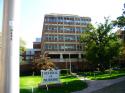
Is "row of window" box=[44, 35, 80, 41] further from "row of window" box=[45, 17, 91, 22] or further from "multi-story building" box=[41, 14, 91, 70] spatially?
"row of window" box=[45, 17, 91, 22]

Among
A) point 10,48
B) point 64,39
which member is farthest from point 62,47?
point 10,48

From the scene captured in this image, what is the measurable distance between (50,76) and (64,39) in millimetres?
28562

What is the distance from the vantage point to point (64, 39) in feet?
132

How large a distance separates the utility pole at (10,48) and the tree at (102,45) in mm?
27087

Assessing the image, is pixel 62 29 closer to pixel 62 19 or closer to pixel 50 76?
pixel 62 19

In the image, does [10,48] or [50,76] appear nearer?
[10,48]

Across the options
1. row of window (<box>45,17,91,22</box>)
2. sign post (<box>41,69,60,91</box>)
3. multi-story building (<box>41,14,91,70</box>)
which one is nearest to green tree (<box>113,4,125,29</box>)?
sign post (<box>41,69,60,91</box>)

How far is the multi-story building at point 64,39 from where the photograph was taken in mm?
39156

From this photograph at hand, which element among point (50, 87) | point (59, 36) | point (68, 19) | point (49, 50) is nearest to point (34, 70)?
point (49, 50)

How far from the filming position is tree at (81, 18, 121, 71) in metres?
30.3

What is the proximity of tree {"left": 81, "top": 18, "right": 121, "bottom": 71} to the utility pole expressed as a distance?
27.1 m

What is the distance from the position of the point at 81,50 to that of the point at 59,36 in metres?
4.04

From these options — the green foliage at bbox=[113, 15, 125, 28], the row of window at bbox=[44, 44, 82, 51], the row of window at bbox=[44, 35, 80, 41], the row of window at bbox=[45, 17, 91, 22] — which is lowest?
the row of window at bbox=[44, 44, 82, 51]

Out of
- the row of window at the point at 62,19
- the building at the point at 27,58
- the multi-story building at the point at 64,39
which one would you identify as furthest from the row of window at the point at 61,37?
the building at the point at 27,58
